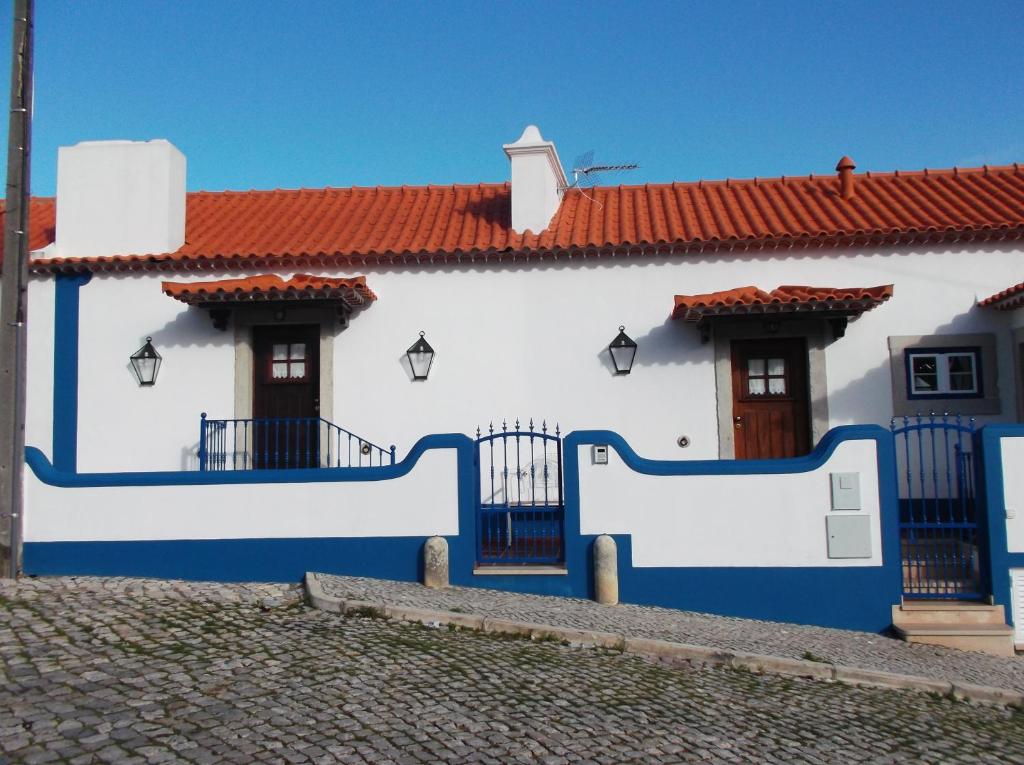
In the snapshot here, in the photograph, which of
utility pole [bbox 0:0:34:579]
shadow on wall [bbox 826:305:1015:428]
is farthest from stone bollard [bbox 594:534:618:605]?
utility pole [bbox 0:0:34:579]

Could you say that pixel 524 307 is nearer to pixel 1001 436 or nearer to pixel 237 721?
pixel 1001 436

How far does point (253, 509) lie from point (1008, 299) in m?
8.07

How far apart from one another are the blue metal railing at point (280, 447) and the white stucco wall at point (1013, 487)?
6205 millimetres

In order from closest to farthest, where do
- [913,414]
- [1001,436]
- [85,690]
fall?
[85,690], [1001,436], [913,414]

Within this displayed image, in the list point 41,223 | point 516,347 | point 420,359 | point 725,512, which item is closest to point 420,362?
point 420,359

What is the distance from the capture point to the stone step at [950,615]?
23.8 feet

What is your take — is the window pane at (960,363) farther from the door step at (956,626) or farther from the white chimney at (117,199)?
the white chimney at (117,199)

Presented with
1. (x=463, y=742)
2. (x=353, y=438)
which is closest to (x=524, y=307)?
(x=353, y=438)

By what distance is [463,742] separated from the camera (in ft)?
14.1

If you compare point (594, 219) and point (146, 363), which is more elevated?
point (594, 219)

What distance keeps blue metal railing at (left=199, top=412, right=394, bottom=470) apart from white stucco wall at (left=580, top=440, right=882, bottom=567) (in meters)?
3.21

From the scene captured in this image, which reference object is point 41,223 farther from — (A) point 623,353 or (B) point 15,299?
(A) point 623,353

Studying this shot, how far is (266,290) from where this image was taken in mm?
9141

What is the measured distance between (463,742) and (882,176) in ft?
34.8
